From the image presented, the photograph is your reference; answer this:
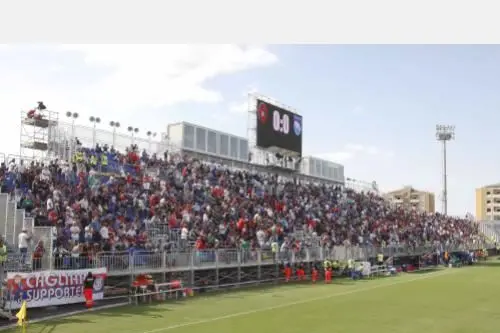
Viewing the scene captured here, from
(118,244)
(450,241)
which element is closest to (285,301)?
(118,244)

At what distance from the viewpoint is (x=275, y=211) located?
134 feet

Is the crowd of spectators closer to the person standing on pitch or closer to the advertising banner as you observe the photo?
the advertising banner

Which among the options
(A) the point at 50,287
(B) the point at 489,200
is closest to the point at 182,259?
(A) the point at 50,287

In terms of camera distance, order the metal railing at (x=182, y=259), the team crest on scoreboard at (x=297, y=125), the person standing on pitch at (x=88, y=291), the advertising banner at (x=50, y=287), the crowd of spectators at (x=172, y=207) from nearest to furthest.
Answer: the advertising banner at (x=50, y=287) < the metal railing at (x=182, y=259) < the person standing on pitch at (x=88, y=291) < the crowd of spectators at (x=172, y=207) < the team crest on scoreboard at (x=297, y=125)

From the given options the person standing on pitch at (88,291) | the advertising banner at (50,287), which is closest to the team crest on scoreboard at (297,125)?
the advertising banner at (50,287)

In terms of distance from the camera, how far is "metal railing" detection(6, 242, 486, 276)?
70.1ft

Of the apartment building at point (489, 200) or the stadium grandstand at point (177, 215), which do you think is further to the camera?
the apartment building at point (489, 200)

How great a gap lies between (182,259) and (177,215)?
14.3 ft

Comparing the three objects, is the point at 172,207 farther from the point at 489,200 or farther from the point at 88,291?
the point at 489,200

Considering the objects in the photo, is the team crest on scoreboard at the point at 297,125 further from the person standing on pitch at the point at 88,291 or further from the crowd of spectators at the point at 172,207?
the person standing on pitch at the point at 88,291

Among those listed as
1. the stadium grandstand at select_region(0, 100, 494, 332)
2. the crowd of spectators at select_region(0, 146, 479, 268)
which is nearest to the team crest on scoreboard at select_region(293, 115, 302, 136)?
the stadium grandstand at select_region(0, 100, 494, 332)

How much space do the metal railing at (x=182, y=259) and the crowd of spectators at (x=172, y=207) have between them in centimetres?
42

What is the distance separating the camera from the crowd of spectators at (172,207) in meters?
24.1

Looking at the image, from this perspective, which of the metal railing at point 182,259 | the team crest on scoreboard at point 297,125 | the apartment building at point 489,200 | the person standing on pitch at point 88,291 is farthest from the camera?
the apartment building at point 489,200
